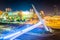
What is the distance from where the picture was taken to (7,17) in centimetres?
196

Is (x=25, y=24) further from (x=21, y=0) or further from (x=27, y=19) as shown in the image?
(x=21, y=0)

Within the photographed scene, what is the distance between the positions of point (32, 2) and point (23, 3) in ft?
0.40

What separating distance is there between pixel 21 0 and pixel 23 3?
0.16 feet

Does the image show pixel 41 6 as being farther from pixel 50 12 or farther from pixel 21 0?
pixel 21 0

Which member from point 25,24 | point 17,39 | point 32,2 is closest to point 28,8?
point 32,2

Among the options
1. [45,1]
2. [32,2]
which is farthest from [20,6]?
[45,1]

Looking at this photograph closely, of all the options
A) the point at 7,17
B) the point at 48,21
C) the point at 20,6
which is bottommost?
the point at 48,21

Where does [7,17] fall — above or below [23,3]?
below

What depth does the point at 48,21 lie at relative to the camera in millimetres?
1913

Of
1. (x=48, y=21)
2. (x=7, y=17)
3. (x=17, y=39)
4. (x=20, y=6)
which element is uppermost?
(x=20, y=6)

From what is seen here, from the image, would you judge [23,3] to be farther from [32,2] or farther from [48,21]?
[48,21]

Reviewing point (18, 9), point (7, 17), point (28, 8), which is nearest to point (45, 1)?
point (28, 8)

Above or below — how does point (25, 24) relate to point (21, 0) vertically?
below

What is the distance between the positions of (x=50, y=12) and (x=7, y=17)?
1.88 feet
